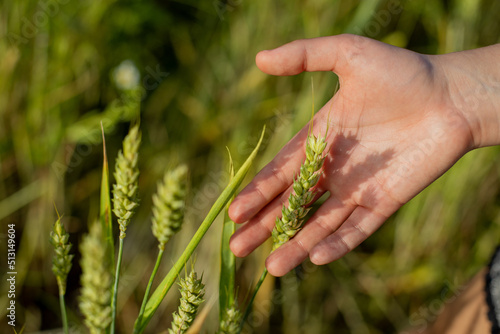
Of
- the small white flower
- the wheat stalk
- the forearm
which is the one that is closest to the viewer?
the wheat stalk

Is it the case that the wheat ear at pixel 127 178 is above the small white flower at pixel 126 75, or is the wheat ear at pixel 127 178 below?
above

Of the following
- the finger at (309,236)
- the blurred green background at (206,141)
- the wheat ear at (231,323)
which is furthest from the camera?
the blurred green background at (206,141)

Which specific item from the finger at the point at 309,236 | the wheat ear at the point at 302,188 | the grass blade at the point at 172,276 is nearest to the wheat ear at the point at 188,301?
the grass blade at the point at 172,276

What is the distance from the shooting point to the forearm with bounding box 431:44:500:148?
1093 millimetres

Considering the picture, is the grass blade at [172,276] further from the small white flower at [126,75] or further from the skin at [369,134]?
the small white flower at [126,75]

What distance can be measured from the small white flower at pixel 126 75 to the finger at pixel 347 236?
1080 millimetres

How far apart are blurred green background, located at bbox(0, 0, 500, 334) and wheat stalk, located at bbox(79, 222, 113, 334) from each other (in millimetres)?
1010

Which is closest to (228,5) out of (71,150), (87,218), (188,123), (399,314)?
(188,123)

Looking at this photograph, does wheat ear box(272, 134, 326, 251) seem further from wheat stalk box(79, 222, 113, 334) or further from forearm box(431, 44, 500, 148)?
forearm box(431, 44, 500, 148)

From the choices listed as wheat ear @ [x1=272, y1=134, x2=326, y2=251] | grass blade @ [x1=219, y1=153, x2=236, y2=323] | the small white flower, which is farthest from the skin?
the small white flower

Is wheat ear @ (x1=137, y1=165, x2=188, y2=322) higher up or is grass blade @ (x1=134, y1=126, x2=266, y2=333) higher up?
wheat ear @ (x1=137, y1=165, x2=188, y2=322)

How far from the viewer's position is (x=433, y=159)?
104 cm

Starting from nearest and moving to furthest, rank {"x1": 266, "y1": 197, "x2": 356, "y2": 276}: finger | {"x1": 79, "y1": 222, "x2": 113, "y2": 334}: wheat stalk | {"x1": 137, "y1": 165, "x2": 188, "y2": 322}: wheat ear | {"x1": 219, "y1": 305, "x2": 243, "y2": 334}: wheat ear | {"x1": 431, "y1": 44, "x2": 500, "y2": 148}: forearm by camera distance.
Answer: {"x1": 79, "y1": 222, "x2": 113, "y2": 334}: wheat stalk
{"x1": 137, "y1": 165, "x2": 188, "y2": 322}: wheat ear
{"x1": 219, "y1": 305, "x2": 243, "y2": 334}: wheat ear
{"x1": 266, "y1": 197, "x2": 356, "y2": 276}: finger
{"x1": 431, "y1": 44, "x2": 500, "y2": 148}: forearm

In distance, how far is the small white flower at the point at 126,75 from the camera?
1674 millimetres
